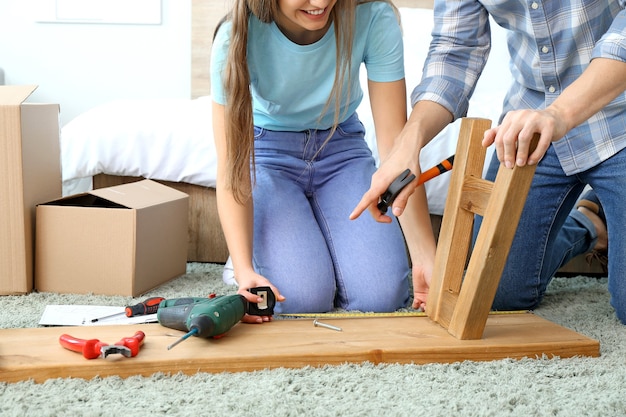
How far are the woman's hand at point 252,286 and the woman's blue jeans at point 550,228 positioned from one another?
569mm

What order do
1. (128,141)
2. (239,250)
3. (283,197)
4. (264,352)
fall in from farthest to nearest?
(128,141) → (283,197) → (239,250) → (264,352)

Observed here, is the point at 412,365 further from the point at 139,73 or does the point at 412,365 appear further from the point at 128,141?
the point at 139,73

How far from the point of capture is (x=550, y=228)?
1.62 meters

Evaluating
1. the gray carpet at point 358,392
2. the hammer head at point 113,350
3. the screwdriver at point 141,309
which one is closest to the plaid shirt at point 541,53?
the gray carpet at point 358,392

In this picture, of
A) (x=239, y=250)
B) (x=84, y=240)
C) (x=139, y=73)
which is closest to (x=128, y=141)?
(x=84, y=240)

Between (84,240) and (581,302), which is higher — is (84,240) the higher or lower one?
the higher one

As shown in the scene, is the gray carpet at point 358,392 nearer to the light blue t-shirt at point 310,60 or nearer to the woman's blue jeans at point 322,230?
the woman's blue jeans at point 322,230

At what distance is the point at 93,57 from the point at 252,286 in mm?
2547

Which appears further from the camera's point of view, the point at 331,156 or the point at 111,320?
the point at 331,156

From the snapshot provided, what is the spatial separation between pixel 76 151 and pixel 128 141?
159mm

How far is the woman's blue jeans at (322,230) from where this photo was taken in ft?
5.11

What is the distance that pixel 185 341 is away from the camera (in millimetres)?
1166

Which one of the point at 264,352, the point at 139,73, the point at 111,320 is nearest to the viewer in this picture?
the point at 264,352

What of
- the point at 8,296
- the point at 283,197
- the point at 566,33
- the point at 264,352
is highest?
the point at 566,33
